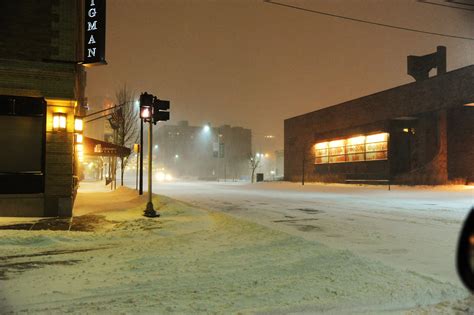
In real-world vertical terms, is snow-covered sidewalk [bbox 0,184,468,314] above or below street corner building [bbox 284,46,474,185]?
below

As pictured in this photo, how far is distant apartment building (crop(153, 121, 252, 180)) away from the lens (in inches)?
4857

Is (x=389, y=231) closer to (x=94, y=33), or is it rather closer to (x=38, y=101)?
(x=94, y=33)

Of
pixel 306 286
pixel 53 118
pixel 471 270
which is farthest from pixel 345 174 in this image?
pixel 471 270

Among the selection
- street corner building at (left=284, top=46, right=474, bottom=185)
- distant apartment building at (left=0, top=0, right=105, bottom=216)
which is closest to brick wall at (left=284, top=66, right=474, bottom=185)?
street corner building at (left=284, top=46, right=474, bottom=185)

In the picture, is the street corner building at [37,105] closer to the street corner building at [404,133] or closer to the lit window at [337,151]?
the street corner building at [404,133]

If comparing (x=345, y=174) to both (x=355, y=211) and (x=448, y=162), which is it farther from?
(x=355, y=211)

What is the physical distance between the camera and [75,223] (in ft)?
40.9

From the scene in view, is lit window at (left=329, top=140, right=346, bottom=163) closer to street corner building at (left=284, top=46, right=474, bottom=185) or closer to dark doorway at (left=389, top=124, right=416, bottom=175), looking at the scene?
street corner building at (left=284, top=46, right=474, bottom=185)

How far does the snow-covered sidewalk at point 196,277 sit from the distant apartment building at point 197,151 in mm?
108032

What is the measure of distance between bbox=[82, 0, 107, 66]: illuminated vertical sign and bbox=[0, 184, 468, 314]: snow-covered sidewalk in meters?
6.12

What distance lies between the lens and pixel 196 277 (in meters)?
6.67

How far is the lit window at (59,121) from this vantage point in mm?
13773

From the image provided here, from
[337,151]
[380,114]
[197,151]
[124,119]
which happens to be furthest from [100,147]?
[197,151]

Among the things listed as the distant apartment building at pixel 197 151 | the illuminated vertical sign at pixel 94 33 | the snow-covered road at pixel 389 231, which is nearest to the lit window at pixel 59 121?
the illuminated vertical sign at pixel 94 33
